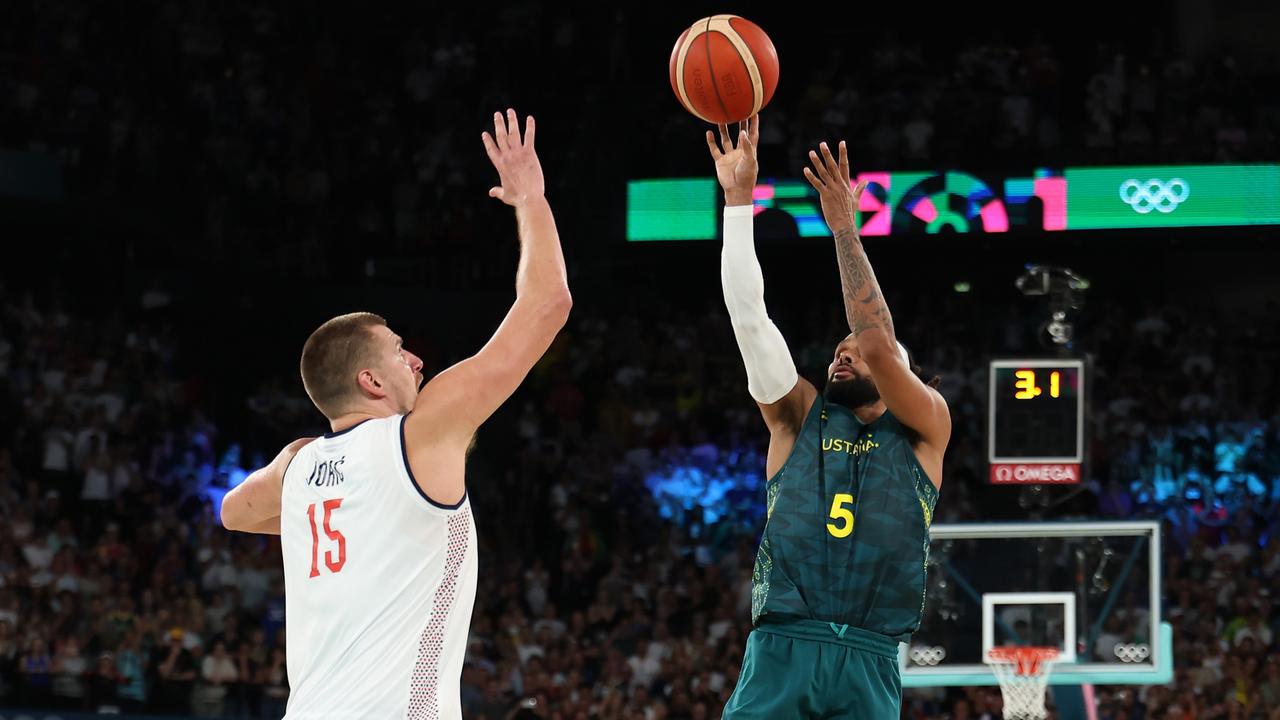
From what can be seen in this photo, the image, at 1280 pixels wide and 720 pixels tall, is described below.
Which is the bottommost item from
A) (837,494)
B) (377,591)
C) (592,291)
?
(377,591)

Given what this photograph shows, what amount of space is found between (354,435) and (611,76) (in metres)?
18.7

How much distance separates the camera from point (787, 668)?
512 centimetres

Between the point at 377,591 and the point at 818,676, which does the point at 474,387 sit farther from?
the point at 818,676

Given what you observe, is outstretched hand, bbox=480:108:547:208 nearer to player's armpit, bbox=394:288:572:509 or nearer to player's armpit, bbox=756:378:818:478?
player's armpit, bbox=394:288:572:509

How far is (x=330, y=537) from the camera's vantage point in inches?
158

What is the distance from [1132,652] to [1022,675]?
36.9 inches

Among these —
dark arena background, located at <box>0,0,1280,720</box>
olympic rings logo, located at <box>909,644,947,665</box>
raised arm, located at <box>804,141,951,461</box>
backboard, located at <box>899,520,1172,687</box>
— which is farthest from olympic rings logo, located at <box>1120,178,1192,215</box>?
raised arm, located at <box>804,141,951,461</box>

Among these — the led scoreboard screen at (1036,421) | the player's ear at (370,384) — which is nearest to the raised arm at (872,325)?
the player's ear at (370,384)

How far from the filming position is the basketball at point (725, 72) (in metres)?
6.26

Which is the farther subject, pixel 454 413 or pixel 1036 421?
pixel 1036 421

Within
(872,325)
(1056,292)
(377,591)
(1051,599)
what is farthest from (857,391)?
(1056,292)

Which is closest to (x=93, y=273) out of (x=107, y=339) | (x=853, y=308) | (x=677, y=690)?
(x=107, y=339)

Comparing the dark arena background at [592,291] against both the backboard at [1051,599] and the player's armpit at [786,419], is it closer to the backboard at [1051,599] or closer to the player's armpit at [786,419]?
the backboard at [1051,599]

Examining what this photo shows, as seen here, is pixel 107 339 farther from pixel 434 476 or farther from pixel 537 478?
pixel 434 476
